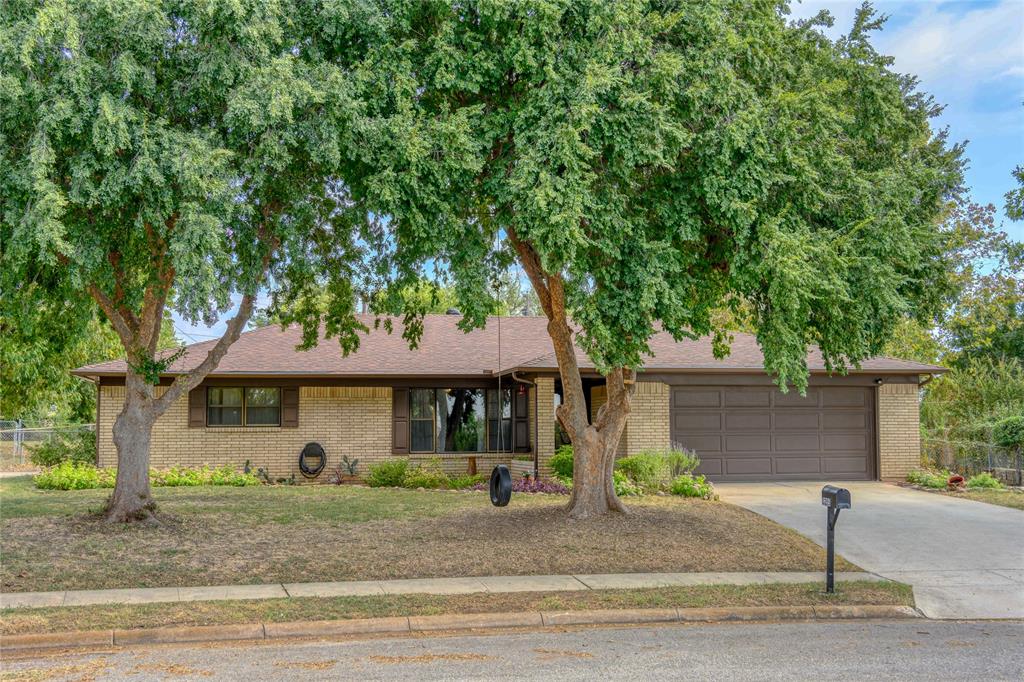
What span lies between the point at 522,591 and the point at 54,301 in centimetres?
804

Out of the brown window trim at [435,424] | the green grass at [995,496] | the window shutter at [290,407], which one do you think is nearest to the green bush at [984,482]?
the green grass at [995,496]

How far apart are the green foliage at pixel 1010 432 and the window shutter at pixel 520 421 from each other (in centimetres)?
1077

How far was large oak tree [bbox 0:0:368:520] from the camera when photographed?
9555 mm

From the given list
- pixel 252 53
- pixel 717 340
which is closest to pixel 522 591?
pixel 717 340

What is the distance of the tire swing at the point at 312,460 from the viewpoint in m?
20.5

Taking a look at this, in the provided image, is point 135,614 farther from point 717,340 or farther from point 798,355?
point 717,340

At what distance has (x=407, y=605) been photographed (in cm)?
899

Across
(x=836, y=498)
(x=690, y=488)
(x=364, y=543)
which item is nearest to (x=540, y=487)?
(x=690, y=488)

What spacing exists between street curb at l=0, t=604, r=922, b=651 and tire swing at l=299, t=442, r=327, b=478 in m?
12.4

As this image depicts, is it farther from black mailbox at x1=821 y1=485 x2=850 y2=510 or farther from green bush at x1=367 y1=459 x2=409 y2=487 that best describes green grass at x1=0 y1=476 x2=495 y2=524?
black mailbox at x1=821 y1=485 x2=850 y2=510

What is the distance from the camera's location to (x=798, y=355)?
10.8 meters

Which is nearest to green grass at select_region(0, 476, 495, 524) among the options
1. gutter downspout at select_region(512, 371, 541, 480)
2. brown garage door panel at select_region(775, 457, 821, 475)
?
gutter downspout at select_region(512, 371, 541, 480)

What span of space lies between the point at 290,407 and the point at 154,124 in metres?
11.4

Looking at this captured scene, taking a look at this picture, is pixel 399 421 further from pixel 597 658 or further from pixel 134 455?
pixel 597 658
